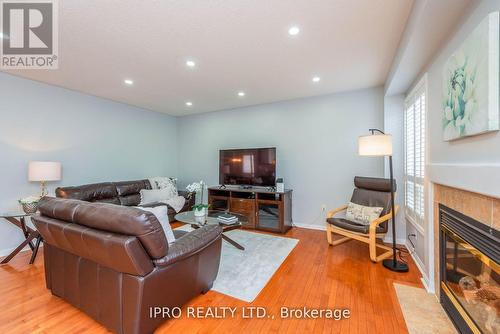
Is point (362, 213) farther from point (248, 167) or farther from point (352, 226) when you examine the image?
point (248, 167)

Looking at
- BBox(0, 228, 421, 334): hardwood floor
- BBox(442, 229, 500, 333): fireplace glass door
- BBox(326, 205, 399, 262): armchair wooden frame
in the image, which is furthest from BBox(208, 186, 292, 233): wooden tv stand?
BBox(442, 229, 500, 333): fireplace glass door

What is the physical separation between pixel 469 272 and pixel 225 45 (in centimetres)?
293

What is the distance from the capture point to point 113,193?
4.09m

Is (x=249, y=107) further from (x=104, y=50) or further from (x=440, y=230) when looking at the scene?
(x=440, y=230)

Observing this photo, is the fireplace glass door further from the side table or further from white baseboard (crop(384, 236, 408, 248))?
the side table

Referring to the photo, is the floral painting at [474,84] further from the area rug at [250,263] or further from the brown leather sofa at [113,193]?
the brown leather sofa at [113,193]

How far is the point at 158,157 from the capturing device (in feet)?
17.7

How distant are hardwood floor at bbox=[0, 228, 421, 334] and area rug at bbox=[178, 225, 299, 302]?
0.10 m

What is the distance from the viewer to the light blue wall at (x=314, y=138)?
3818 mm

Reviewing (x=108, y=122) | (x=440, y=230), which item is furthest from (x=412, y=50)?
(x=108, y=122)

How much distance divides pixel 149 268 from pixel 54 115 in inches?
145

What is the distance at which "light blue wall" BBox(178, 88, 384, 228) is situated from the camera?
3818 millimetres

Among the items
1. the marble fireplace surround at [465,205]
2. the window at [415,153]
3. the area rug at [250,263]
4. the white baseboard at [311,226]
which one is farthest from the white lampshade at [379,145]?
the white baseboard at [311,226]

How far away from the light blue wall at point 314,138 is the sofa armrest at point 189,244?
2608 mm
